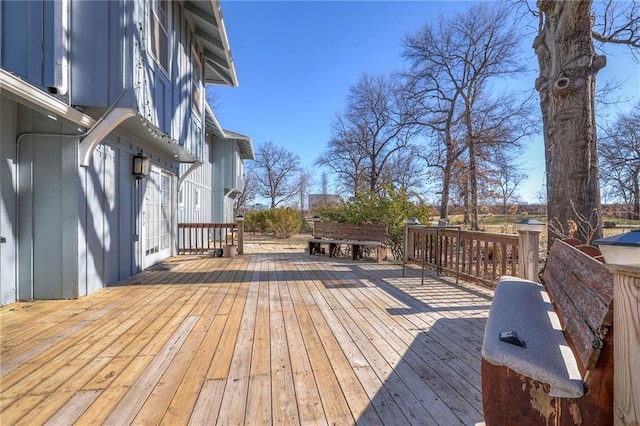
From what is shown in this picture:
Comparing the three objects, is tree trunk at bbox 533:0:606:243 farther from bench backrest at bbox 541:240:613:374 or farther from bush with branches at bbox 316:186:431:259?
bush with branches at bbox 316:186:431:259

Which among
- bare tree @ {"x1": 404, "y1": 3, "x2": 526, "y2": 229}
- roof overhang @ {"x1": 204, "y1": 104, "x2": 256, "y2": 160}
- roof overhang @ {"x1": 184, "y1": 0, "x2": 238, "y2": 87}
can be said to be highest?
bare tree @ {"x1": 404, "y1": 3, "x2": 526, "y2": 229}

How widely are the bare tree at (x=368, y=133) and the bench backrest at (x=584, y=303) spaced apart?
14.7 m

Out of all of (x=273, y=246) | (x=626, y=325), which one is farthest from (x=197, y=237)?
(x=626, y=325)

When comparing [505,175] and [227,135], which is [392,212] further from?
[227,135]

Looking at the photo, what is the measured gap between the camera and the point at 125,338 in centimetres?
262

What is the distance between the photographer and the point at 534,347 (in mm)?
1172

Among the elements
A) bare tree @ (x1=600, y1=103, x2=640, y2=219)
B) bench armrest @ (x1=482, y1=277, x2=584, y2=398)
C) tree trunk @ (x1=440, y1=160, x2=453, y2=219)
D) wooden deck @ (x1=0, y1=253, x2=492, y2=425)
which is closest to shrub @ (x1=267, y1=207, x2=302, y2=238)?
tree trunk @ (x1=440, y1=160, x2=453, y2=219)

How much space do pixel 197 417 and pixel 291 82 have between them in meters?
15.8

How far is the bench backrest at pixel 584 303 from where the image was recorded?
1009 mm

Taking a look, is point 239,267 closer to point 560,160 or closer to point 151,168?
point 151,168

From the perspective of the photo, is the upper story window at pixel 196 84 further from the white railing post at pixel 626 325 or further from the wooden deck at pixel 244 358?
the white railing post at pixel 626 325

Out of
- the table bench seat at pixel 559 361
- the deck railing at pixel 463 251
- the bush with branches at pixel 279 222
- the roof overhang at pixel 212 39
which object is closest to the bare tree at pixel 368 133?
the bush with branches at pixel 279 222

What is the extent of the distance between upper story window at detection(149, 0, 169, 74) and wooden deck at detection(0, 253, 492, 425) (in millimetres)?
3856

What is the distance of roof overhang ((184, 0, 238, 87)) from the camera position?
6109 millimetres
